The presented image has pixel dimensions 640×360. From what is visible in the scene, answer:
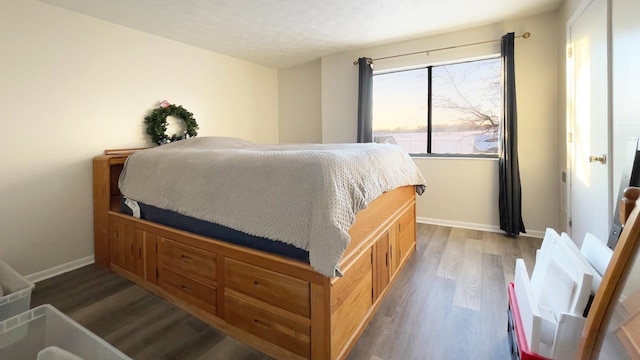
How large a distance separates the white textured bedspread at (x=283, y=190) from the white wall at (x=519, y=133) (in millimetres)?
1741

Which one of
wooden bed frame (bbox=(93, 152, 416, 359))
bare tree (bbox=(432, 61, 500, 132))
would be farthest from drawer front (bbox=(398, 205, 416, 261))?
bare tree (bbox=(432, 61, 500, 132))

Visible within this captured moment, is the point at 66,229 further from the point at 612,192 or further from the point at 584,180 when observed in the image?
the point at 584,180

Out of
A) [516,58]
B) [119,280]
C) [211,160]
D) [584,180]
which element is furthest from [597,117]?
[119,280]

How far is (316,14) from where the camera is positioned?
8.88ft

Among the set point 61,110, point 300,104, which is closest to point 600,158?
point 300,104

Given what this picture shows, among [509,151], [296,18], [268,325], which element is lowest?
[268,325]

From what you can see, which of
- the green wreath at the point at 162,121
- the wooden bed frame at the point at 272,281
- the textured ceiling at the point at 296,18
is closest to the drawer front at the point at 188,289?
the wooden bed frame at the point at 272,281

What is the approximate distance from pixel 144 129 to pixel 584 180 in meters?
3.93

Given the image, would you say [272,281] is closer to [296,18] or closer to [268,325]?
[268,325]

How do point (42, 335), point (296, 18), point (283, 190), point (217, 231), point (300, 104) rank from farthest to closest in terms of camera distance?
point (300, 104), point (296, 18), point (217, 231), point (283, 190), point (42, 335)

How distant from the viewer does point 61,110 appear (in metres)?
2.37

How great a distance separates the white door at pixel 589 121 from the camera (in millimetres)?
1779

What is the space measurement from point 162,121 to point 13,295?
77.6 inches

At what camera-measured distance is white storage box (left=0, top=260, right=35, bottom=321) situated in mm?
1417
